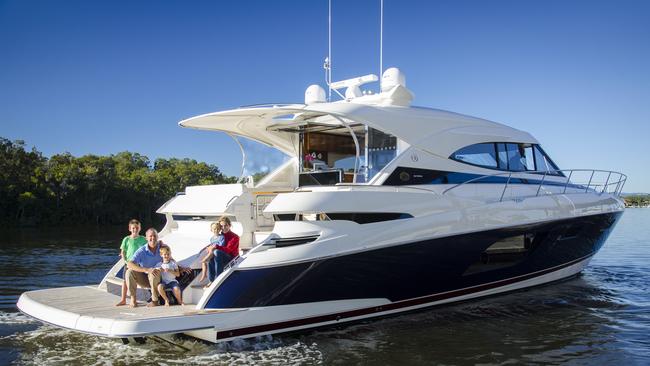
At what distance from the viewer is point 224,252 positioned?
730 centimetres

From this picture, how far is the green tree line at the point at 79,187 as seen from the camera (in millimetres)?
44062

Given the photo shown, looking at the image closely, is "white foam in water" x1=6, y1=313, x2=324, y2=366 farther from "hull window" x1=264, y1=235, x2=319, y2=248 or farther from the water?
"hull window" x1=264, y1=235, x2=319, y2=248

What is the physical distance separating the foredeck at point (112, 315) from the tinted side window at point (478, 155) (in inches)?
176

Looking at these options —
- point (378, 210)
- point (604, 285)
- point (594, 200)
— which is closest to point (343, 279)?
point (378, 210)

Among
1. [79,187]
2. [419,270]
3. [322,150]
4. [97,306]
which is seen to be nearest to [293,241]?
[419,270]

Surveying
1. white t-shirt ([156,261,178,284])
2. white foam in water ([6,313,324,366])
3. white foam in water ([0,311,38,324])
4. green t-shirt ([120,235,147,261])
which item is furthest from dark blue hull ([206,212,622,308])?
white foam in water ([0,311,38,324])

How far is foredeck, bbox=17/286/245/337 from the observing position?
6.10 m

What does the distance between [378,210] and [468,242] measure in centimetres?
159

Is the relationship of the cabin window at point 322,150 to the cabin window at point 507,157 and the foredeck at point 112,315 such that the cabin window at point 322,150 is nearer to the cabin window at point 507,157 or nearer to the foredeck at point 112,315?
the cabin window at point 507,157

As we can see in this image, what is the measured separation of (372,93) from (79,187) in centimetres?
4388

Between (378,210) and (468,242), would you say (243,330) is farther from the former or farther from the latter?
(468,242)

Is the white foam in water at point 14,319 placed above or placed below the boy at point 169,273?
below

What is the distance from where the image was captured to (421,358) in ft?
22.1

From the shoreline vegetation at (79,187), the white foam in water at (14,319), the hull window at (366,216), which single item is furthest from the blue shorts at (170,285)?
the shoreline vegetation at (79,187)
